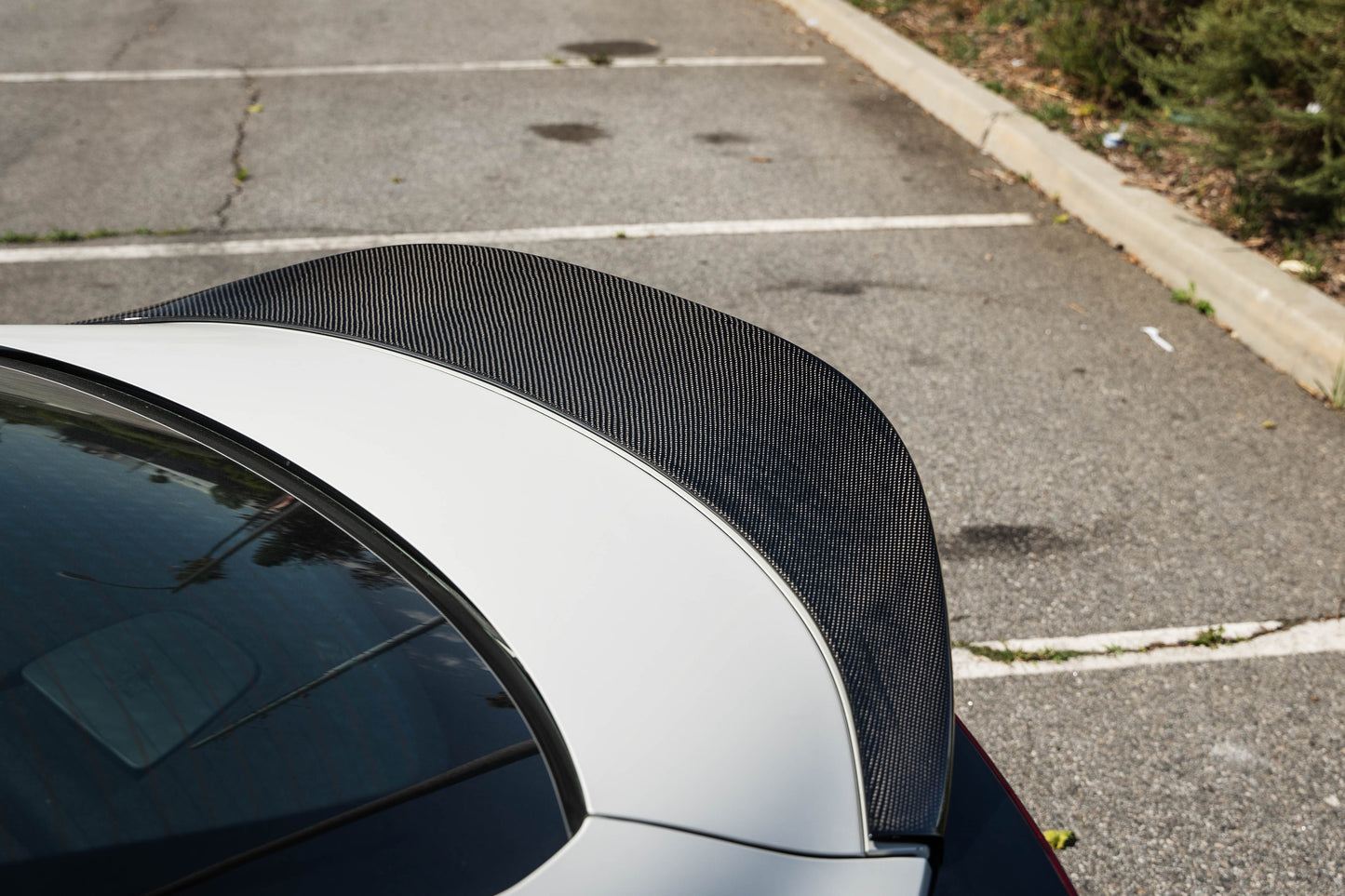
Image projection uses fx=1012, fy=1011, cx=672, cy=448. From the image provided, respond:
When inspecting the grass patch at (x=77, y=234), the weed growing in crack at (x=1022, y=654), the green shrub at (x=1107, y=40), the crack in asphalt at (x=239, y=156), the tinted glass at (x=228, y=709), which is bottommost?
the weed growing in crack at (x=1022, y=654)

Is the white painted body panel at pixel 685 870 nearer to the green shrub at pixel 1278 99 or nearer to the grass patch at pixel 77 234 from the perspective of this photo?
the green shrub at pixel 1278 99

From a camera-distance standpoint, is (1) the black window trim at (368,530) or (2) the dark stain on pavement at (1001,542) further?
(2) the dark stain on pavement at (1001,542)

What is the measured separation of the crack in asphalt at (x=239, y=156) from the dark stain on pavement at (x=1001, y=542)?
4284 millimetres

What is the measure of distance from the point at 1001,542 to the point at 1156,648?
0.58 m

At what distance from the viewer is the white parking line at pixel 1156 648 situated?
290 centimetres

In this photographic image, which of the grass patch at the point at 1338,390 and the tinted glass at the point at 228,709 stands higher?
the tinted glass at the point at 228,709

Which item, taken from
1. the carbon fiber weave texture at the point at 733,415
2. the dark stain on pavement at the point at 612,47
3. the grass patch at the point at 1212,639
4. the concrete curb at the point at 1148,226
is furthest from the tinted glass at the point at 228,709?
Result: the dark stain on pavement at the point at 612,47

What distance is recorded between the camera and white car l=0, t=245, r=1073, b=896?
110cm

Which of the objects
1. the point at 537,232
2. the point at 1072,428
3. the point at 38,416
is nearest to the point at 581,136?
the point at 537,232

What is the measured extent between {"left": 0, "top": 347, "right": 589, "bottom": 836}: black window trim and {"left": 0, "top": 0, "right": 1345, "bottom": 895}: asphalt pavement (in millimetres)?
1681

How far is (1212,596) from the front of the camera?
314 cm

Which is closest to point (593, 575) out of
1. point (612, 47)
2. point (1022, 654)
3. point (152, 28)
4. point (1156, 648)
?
point (1022, 654)

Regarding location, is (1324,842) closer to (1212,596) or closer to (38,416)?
(1212,596)

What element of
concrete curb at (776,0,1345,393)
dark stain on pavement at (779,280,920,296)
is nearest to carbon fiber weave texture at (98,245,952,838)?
dark stain on pavement at (779,280,920,296)
